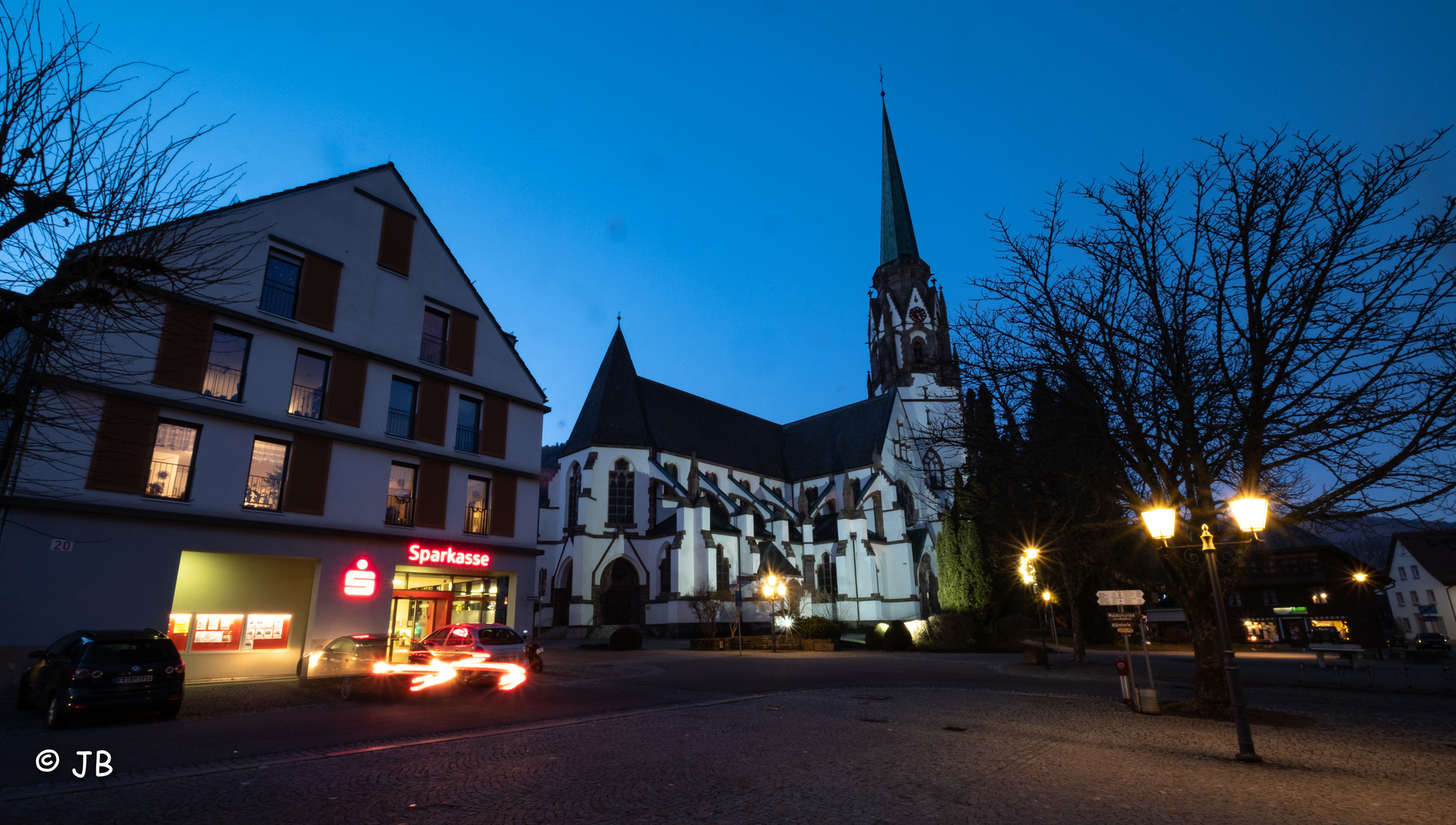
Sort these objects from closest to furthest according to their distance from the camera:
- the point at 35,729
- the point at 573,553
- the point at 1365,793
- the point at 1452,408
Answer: the point at 1365,793 < the point at 1452,408 < the point at 35,729 < the point at 573,553

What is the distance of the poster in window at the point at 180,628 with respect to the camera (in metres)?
17.3

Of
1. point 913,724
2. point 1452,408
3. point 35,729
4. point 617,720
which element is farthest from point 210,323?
point 1452,408

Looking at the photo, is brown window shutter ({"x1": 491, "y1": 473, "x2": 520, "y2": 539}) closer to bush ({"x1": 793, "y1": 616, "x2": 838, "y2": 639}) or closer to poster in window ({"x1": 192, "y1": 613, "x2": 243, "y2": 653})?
poster in window ({"x1": 192, "y1": 613, "x2": 243, "y2": 653})

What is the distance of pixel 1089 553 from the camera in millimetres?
14625

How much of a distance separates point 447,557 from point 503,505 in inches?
109

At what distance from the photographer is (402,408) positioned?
20922 millimetres

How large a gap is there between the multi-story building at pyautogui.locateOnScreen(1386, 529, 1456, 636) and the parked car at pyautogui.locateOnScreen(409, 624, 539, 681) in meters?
49.4

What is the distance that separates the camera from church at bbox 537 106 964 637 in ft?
127

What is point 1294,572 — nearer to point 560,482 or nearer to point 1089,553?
point 1089,553

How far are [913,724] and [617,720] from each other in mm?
4635

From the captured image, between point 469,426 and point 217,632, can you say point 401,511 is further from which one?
point 217,632

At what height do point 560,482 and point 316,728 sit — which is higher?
point 560,482

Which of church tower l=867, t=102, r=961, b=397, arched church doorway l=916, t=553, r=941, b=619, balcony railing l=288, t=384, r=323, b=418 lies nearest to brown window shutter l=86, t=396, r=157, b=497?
balcony railing l=288, t=384, r=323, b=418

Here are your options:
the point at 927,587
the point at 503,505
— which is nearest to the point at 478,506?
the point at 503,505
